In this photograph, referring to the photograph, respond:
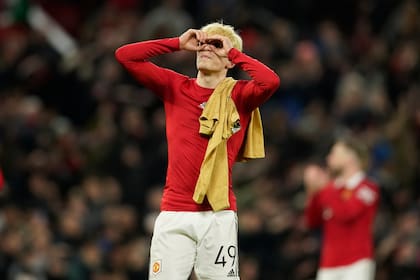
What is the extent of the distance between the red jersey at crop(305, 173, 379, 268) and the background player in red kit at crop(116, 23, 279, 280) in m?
2.96

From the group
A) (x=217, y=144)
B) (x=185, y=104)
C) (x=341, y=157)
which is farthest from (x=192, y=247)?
(x=341, y=157)

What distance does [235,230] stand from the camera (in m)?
7.79

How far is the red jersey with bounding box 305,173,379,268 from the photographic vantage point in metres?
10.8

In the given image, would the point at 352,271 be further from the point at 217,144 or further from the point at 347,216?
the point at 217,144

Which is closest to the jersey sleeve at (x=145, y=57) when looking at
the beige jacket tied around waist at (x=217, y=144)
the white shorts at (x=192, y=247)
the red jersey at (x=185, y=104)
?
the red jersey at (x=185, y=104)

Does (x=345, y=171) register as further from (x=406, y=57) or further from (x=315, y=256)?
(x=406, y=57)

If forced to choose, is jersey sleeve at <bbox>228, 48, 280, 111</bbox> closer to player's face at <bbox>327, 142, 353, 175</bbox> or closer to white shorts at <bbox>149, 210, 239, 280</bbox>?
white shorts at <bbox>149, 210, 239, 280</bbox>

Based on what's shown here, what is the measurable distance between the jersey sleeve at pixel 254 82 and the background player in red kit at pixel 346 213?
301cm

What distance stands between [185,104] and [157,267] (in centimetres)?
104

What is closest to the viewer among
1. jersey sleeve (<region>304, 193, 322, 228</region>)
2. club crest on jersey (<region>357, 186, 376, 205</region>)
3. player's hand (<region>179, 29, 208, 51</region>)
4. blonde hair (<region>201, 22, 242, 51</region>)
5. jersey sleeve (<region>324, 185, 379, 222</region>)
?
player's hand (<region>179, 29, 208, 51</region>)

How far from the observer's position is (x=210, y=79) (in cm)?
794

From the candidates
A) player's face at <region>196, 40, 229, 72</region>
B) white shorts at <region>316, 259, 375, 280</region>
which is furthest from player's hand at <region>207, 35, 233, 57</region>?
white shorts at <region>316, 259, 375, 280</region>

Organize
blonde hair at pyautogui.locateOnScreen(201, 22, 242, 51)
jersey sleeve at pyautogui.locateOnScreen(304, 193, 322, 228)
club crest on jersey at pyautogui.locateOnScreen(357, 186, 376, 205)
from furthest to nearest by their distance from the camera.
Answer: jersey sleeve at pyautogui.locateOnScreen(304, 193, 322, 228), club crest on jersey at pyautogui.locateOnScreen(357, 186, 376, 205), blonde hair at pyautogui.locateOnScreen(201, 22, 242, 51)

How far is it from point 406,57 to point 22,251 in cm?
496
